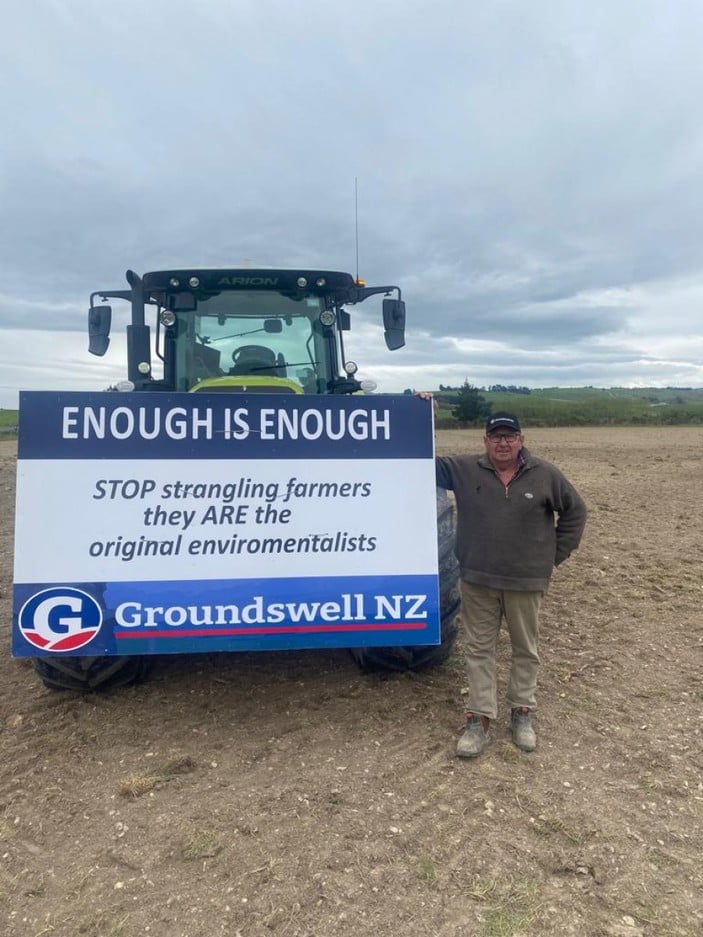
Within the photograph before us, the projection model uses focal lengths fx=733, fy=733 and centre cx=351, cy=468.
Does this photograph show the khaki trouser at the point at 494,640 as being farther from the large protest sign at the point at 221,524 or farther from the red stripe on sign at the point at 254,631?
the red stripe on sign at the point at 254,631

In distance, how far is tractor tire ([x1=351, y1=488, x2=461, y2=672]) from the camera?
4211 mm

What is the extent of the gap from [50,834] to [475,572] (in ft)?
7.25

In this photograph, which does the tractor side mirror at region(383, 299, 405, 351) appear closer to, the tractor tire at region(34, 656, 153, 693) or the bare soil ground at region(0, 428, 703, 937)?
the bare soil ground at region(0, 428, 703, 937)

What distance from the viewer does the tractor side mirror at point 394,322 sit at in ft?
19.2

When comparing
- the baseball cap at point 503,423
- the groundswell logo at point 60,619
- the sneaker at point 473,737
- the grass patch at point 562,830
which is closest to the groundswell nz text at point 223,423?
the baseball cap at point 503,423

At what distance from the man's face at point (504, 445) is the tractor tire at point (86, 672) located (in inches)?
89.0

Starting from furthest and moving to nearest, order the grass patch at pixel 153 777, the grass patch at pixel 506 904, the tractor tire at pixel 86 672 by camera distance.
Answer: the tractor tire at pixel 86 672 < the grass patch at pixel 153 777 < the grass patch at pixel 506 904

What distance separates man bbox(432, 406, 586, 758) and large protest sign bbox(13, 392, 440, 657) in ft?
0.69

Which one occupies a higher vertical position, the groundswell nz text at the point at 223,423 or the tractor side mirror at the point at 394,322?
the tractor side mirror at the point at 394,322

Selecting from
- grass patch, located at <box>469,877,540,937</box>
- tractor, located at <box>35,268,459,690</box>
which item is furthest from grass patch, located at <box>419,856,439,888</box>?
tractor, located at <box>35,268,459,690</box>

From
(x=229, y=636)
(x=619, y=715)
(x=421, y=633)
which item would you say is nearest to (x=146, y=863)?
(x=229, y=636)

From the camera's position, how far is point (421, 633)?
12.4 feet

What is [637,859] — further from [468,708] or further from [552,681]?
[552,681]

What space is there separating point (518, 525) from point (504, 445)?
403 millimetres
